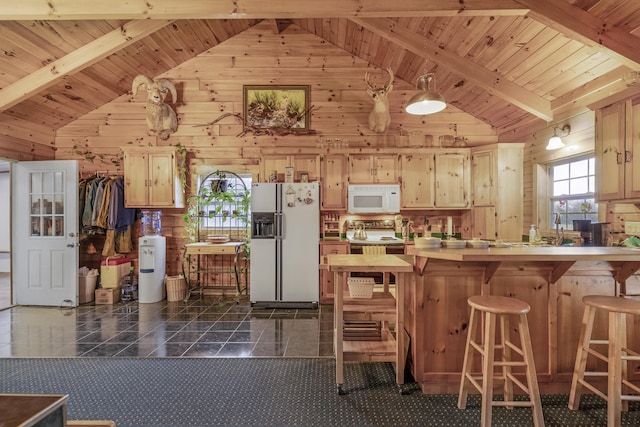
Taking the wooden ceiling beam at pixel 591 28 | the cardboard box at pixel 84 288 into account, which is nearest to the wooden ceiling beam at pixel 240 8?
the wooden ceiling beam at pixel 591 28

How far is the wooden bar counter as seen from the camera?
2.20 meters

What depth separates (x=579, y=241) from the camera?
3205mm

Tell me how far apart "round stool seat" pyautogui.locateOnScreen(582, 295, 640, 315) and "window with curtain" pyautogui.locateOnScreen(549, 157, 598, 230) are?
6.46 feet

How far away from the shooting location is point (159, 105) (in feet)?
15.8

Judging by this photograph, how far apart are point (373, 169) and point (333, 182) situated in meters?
0.66

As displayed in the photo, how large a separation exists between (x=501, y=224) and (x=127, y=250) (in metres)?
5.73

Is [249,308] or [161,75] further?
[161,75]

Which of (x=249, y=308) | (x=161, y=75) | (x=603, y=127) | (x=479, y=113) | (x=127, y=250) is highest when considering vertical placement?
(x=161, y=75)

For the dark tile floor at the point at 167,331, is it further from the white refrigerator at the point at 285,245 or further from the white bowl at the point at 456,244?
the white bowl at the point at 456,244

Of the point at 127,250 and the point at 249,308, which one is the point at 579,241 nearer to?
the point at 249,308

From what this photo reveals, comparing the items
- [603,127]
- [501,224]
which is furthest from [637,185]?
[501,224]

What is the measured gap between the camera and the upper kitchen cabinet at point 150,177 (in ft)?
15.5

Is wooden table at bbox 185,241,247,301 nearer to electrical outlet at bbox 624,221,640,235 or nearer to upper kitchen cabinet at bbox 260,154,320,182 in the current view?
upper kitchen cabinet at bbox 260,154,320,182

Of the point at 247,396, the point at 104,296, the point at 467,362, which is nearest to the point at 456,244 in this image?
the point at 467,362
